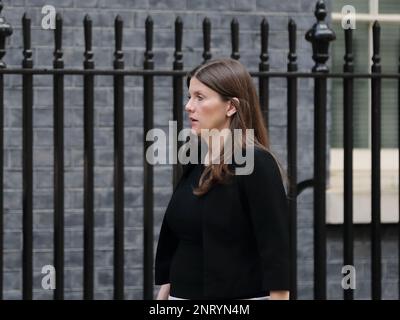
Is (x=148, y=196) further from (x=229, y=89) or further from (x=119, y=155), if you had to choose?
(x=229, y=89)

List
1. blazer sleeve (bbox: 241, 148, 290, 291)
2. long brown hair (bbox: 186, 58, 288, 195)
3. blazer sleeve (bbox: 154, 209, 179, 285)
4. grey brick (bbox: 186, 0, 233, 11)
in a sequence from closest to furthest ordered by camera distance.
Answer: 1. blazer sleeve (bbox: 241, 148, 290, 291)
2. long brown hair (bbox: 186, 58, 288, 195)
3. blazer sleeve (bbox: 154, 209, 179, 285)
4. grey brick (bbox: 186, 0, 233, 11)

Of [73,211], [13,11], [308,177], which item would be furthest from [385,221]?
[13,11]

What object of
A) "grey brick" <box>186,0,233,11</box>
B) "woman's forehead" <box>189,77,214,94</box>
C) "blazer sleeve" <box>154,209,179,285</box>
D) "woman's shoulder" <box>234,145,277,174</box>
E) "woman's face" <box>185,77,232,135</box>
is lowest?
"blazer sleeve" <box>154,209,179,285</box>

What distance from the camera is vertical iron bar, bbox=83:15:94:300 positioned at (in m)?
5.08

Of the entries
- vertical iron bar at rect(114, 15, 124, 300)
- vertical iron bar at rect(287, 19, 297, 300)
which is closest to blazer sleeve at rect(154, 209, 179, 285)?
vertical iron bar at rect(114, 15, 124, 300)

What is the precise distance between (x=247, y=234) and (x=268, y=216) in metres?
0.11

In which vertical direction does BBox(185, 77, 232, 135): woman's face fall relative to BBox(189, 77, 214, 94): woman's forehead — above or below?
below

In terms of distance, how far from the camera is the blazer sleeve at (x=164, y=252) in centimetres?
386

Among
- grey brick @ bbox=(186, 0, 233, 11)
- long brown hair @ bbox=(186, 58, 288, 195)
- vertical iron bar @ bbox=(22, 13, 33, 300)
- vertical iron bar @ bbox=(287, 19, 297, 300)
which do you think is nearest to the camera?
long brown hair @ bbox=(186, 58, 288, 195)

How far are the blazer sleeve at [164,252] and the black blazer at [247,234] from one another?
30cm

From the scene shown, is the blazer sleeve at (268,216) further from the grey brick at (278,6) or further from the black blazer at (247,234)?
the grey brick at (278,6)

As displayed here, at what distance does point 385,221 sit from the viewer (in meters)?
6.90

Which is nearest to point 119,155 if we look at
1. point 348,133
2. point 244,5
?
point 348,133

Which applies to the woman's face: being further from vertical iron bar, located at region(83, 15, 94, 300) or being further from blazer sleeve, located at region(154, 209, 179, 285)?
vertical iron bar, located at region(83, 15, 94, 300)
